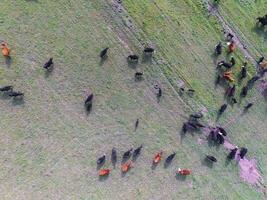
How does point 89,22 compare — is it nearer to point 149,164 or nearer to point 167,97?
point 167,97

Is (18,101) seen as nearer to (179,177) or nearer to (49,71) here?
(49,71)

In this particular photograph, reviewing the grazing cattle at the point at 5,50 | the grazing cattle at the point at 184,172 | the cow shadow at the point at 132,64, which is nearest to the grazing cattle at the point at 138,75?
the cow shadow at the point at 132,64

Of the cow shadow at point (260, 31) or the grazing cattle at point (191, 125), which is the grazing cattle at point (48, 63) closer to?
the grazing cattle at point (191, 125)

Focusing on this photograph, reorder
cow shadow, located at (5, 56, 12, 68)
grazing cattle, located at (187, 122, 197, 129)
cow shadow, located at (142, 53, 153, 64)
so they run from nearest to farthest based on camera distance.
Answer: cow shadow, located at (5, 56, 12, 68) < cow shadow, located at (142, 53, 153, 64) < grazing cattle, located at (187, 122, 197, 129)

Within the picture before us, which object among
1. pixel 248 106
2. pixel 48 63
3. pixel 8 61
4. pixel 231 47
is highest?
pixel 231 47

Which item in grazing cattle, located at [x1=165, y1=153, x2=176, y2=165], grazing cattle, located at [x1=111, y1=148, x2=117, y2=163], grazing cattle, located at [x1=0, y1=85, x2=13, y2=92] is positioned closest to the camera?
grazing cattle, located at [x1=0, y1=85, x2=13, y2=92]

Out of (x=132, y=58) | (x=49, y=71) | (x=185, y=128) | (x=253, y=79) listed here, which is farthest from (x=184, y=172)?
(x=49, y=71)

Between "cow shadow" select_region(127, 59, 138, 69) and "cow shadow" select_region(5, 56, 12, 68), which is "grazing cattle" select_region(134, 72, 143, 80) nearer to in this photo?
"cow shadow" select_region(127, 59, 138, 69)

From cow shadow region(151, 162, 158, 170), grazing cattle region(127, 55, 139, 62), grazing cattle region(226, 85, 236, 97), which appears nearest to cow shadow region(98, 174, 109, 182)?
cow shadow region(151, 162, 158, 170)

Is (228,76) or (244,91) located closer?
(228,76)
